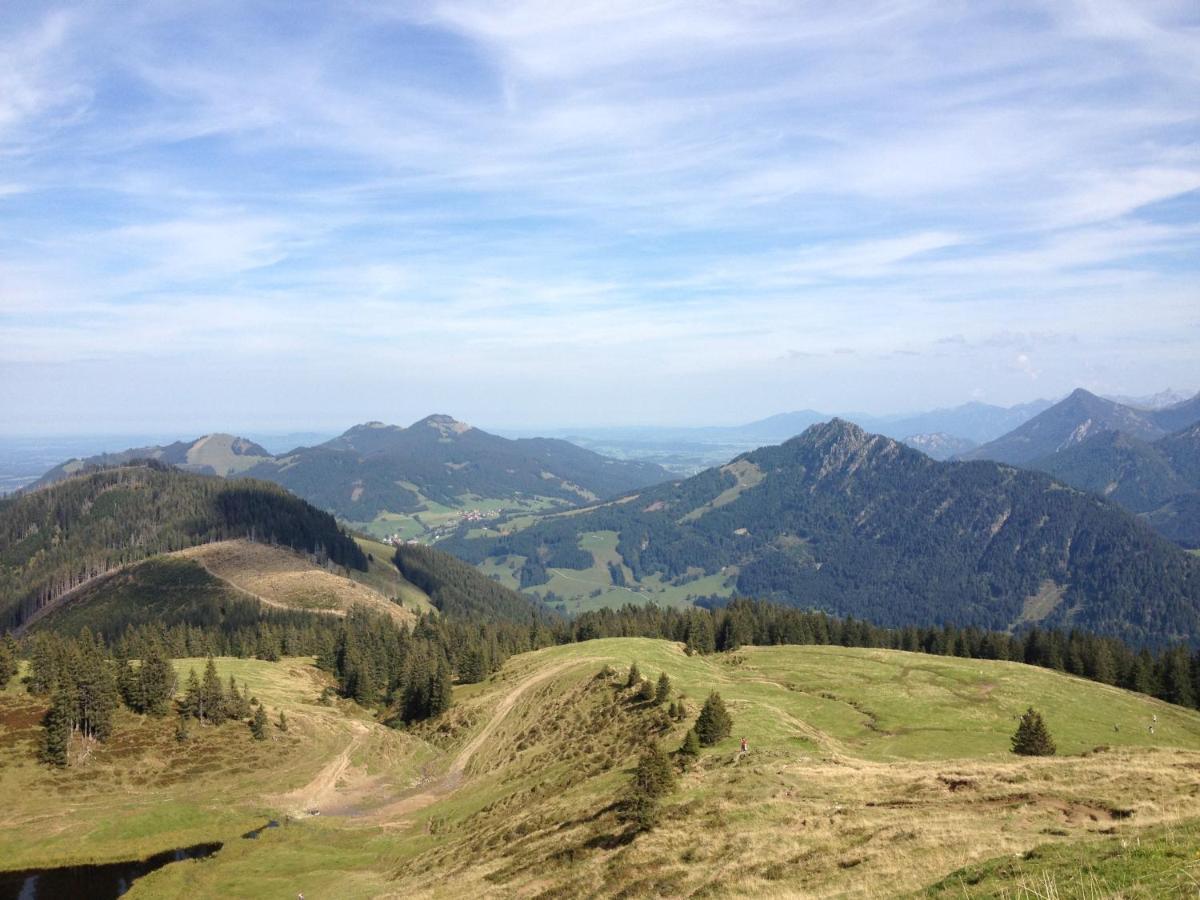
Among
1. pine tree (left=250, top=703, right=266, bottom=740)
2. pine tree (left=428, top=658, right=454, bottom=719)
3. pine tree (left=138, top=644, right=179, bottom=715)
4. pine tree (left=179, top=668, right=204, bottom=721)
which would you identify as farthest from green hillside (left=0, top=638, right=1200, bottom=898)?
pine tree (left=179, top=668, right=204, bottom=721)

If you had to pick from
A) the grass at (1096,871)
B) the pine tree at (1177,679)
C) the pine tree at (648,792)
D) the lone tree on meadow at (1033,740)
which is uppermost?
the grass at (1096,871)

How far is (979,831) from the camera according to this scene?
102 feet

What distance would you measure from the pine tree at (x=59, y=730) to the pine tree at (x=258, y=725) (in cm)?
2275

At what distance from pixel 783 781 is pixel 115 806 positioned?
275 ft

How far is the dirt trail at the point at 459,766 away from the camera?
84.2 meters

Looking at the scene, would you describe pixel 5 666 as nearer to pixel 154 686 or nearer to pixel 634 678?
pixel 154 686

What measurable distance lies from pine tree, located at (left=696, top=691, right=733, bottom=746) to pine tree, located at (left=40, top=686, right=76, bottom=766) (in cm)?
8788

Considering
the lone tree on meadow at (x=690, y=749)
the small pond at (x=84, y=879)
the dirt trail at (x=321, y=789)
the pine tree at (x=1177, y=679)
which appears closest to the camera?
the lone tree on meadow at (x=690, y=749)

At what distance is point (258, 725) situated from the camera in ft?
340

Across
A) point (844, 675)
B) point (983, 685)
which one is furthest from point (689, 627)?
point (983, 685)

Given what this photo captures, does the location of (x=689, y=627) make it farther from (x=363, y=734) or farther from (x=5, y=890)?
(x=5, y=890)

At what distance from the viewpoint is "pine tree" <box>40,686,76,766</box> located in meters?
89.9

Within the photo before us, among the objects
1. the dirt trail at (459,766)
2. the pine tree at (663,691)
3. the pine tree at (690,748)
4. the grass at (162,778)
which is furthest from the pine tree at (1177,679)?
the grass at (162,778)

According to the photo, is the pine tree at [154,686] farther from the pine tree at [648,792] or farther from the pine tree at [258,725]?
the pine tree at [648,792]
